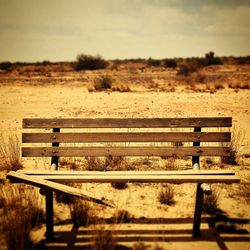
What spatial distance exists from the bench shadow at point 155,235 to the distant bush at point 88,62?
3441 cm

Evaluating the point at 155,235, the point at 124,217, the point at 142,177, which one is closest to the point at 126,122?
the point at 142,177

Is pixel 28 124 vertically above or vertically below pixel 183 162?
above

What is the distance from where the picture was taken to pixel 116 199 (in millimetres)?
4094

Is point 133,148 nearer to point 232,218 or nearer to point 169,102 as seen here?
point 232,218

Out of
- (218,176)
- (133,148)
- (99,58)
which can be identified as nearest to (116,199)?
(133,148)

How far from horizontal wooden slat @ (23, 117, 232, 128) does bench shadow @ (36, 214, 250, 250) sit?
121cm

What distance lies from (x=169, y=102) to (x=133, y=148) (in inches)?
338

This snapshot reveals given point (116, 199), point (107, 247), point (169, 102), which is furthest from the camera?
point (169, 102)

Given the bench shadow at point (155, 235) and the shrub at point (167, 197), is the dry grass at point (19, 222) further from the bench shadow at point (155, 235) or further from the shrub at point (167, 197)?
the shrub at point (167, 197)

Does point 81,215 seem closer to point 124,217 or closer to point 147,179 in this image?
point 124,217

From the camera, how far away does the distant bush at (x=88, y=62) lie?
36562mm

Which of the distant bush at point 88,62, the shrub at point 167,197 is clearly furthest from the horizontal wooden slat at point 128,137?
the distant bush at point 88,62

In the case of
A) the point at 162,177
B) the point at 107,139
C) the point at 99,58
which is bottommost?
the point at 162,177

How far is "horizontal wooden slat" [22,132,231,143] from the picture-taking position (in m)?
3.71
